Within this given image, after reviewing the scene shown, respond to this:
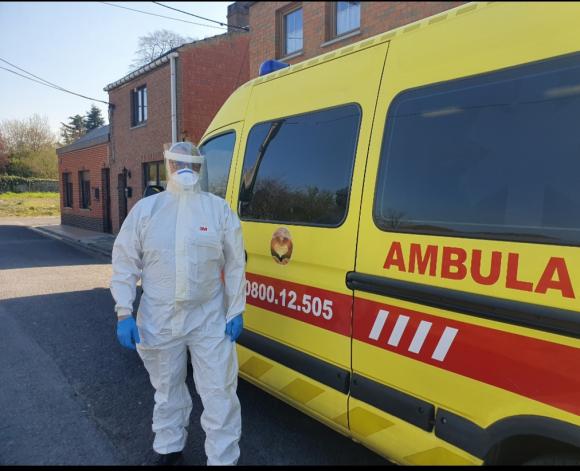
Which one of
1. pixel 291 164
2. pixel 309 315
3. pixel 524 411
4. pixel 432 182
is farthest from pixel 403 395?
pixel 291 164

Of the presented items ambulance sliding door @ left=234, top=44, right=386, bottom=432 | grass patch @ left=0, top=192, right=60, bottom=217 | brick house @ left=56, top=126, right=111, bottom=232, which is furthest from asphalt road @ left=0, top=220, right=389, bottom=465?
grass patch @ left=0, top=192, right=60, bottom=217

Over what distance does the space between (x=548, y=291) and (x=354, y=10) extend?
3.87ft

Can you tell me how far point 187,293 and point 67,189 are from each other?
68.8 ft

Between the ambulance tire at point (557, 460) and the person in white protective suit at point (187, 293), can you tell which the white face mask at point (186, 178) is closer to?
the person in white protective suit at point (187, 293)

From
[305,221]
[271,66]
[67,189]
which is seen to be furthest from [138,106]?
[305,221]

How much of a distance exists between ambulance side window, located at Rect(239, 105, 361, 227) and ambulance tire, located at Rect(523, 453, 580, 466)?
1368 millimetres

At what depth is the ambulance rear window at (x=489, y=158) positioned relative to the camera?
1648mm

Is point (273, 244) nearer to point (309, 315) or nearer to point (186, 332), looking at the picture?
point (309, 315)

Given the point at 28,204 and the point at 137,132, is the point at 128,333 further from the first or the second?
the point at 28,204

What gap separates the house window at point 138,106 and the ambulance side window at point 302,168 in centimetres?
1300

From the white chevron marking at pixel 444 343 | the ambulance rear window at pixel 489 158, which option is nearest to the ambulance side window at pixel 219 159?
the ambulance rear window at pixel 489 158

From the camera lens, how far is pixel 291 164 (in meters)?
2.88

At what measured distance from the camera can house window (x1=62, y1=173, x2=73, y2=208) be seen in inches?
815

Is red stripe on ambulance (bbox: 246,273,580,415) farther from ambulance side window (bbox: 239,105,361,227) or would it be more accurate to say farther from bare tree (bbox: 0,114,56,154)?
bare tree (bbox: 0,114,56,154)
